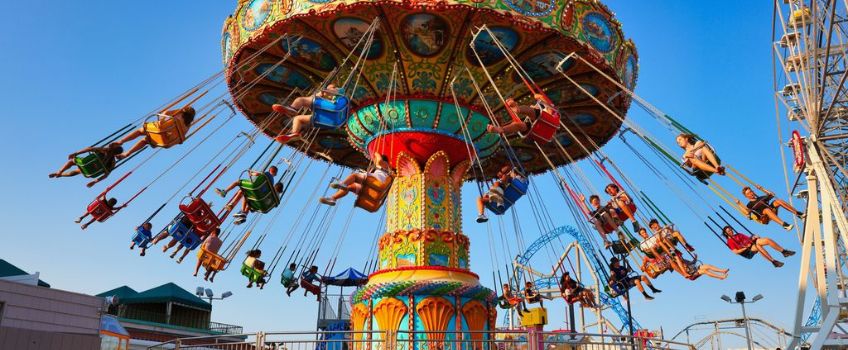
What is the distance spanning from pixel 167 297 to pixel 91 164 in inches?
1167

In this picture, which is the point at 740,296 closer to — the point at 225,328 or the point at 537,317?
the point at 537,317

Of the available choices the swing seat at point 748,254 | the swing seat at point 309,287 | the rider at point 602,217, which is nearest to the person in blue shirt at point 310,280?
the swing seat at point 309,287

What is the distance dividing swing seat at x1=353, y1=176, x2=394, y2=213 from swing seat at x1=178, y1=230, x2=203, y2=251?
3717mm

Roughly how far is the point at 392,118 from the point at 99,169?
533 cm

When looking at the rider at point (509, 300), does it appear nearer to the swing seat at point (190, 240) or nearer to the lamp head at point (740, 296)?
the swing seat at point (190, 240)

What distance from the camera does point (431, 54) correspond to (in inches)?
498

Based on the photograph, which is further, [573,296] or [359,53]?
[573,296]

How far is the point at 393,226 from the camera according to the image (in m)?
12.8

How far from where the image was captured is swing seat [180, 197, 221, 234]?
12.9 meters

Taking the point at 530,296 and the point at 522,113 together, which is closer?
the point at 522,113

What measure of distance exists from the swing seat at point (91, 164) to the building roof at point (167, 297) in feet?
96.5

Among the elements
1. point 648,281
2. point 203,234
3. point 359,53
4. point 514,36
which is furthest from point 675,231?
point 203,234

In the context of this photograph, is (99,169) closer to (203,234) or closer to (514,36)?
(203,234)

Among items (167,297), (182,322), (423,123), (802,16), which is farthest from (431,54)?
(182,322)
